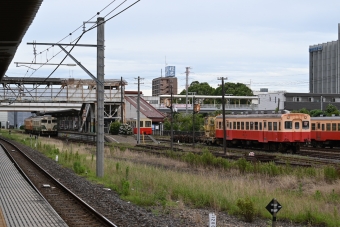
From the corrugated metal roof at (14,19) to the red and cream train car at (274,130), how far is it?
2408 cm

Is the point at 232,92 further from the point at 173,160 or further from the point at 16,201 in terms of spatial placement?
the point at 16,201

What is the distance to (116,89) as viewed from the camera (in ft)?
224

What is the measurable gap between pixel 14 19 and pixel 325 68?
119876 mm

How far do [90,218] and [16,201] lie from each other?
3574 mm

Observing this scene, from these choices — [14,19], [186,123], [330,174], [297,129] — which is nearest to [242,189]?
[330,174]

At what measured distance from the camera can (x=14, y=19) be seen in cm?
1303

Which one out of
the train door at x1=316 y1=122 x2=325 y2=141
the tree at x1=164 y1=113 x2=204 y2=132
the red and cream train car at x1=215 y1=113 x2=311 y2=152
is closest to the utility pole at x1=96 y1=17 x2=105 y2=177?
the red and cream train car at x1=215 y1=113 x2=311 y2=152

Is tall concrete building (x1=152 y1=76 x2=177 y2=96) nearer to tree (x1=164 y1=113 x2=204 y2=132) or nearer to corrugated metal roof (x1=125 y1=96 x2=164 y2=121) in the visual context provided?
corrugated metal roof (x1=125 y1=96 x2=164 y2=121)

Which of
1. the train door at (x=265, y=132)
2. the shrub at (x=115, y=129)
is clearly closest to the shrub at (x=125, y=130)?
the shrub at (x=115, y=129)

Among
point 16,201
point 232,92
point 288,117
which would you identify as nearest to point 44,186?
point 16,201

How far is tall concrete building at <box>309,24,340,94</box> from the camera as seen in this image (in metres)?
120

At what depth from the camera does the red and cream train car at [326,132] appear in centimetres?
4525

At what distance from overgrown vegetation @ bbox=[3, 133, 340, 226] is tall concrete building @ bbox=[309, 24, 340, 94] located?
98526 millimetres

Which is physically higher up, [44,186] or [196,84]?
[196,84]
